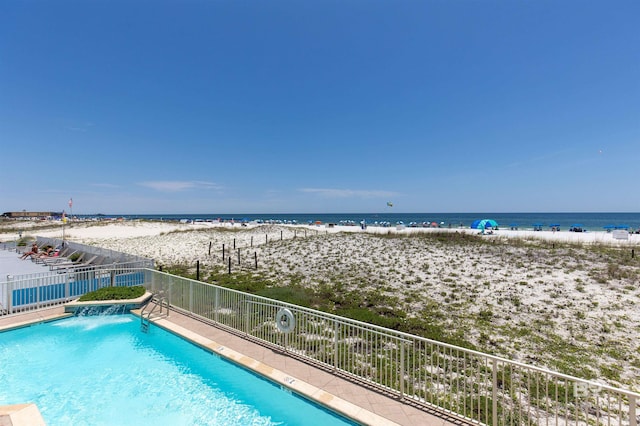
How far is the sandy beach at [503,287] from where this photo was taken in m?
8.29

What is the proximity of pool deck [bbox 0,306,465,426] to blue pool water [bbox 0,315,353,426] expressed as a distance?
207mm

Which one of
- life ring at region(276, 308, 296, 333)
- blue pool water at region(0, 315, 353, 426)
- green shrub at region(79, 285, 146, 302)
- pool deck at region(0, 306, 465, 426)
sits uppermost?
life ring at region(276, 308, 296, 333)

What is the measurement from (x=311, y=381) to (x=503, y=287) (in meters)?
11.2

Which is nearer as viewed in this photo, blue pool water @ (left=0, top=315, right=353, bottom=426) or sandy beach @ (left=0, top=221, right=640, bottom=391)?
blue pool water @ (left=0, top=315, right=353, bottom=426)

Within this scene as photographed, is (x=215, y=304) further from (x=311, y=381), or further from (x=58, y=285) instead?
(x=58, y=285)

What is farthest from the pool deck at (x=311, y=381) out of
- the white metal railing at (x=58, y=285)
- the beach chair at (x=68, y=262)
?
the beach chair at (x=68, y=262)

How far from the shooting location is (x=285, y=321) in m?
7.26

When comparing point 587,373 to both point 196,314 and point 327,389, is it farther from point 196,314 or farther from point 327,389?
point 196,314

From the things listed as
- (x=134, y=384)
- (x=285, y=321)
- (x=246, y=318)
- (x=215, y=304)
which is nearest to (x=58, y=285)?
(x=215, y=304)

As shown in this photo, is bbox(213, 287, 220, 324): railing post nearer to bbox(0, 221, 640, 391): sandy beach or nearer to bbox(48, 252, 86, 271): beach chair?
bbox(0, 221, 640, 391): sandy beach

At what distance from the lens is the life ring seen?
7070 millimetres

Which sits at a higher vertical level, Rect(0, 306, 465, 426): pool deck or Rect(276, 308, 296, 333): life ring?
Rect(276, 308, 296, 333): life ring

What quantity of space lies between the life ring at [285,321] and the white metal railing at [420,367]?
5 centimetres

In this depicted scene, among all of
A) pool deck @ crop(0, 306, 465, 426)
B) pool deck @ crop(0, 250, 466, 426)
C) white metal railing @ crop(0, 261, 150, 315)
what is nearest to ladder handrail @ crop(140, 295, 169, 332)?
pool deck @ crop(0, 250, 466, 426)
